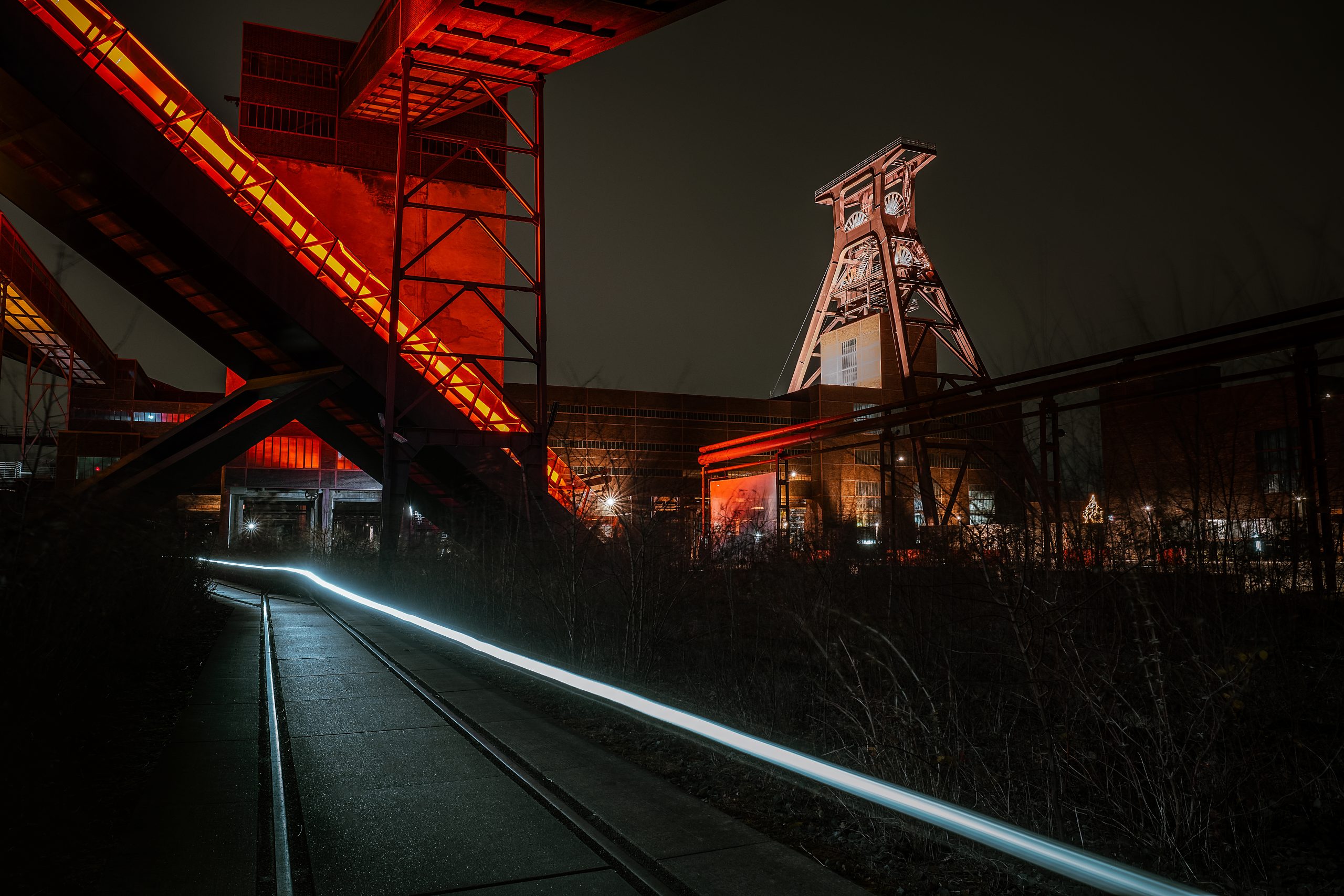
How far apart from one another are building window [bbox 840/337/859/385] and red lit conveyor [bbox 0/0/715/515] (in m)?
58.7

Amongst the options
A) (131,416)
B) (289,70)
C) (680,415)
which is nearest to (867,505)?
(289,70)

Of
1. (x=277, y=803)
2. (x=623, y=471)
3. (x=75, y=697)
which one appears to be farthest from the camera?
(x=623, y=471)

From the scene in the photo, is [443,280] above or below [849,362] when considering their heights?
below

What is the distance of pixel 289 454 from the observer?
5572 cm

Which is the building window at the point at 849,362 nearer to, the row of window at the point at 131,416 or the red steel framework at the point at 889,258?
the red steel framework at the point at 889,258

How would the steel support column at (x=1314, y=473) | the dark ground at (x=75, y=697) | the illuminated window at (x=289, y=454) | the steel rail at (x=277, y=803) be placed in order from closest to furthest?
the steel rail at (x=277, y=803)
the dark ground at (x=75, y=697)
the steel support column at (x=1314, y=473)
the illuminated window at (x=289, y=454)

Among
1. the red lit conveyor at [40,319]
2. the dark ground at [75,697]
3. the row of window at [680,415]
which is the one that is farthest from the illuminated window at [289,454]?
the dark ground at [75,697]

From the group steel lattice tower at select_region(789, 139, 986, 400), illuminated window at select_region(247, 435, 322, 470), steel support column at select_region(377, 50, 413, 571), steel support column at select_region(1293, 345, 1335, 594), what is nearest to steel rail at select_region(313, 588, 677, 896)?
steel support column at select_region(1293, 345, 1335, 594)

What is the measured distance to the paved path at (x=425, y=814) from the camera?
14.2 ft

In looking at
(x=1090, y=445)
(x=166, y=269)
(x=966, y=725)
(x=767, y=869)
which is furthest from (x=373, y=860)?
(x=166, y=269)

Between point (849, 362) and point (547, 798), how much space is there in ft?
246

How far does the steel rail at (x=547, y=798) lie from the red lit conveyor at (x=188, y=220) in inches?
256

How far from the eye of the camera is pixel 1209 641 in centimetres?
640

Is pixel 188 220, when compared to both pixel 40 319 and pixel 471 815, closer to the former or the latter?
pixel 471 815
